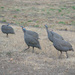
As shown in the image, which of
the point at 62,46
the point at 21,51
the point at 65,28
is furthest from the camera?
the point at 65,28

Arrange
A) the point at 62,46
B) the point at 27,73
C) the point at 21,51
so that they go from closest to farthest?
1. the point at 27,73
2. the point at 62,46
3. the point at 21,51

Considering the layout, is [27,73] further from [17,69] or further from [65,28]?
[65,28]

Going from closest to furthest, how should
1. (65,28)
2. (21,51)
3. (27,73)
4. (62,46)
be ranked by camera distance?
(27,73)
(62,46)
(21,51)
(65,28)

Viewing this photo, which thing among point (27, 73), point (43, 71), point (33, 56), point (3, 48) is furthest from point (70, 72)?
point (3, 48)

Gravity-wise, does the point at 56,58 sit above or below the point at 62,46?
below

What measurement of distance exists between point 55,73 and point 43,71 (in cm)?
34

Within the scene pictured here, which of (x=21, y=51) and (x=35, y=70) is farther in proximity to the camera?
(x=21, y=51)

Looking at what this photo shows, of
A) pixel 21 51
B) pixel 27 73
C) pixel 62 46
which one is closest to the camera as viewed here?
pixel 27 73

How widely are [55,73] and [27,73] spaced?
76cm

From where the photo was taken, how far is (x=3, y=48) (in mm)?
7211

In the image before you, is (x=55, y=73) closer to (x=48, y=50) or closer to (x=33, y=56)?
(x=33, y=56)

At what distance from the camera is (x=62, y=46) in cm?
633

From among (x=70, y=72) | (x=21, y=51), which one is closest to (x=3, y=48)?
(x=21, y=51)

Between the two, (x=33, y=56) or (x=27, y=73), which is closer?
(x=27, y=73)
